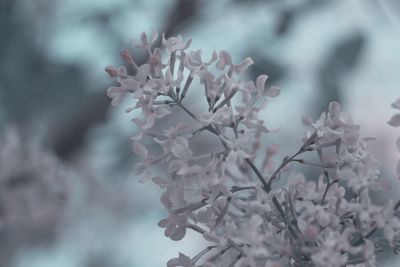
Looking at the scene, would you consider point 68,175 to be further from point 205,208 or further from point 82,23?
point 205,208

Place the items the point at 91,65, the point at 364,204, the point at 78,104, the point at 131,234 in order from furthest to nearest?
the point at 131,234, the point at 91,65, the point at 78,104, the point at 364,204

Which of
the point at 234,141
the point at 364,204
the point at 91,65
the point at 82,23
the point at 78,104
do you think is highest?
the point at 82,23

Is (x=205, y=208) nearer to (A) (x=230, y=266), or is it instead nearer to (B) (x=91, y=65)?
(A) (x=230, y=266)

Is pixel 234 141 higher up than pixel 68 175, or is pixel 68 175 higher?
pixel 68 175

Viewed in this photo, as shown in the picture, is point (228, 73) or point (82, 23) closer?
point (228, 73)

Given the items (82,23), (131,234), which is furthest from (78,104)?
(131,234)

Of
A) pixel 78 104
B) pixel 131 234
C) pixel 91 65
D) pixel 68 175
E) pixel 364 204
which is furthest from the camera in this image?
pixel 131 234
